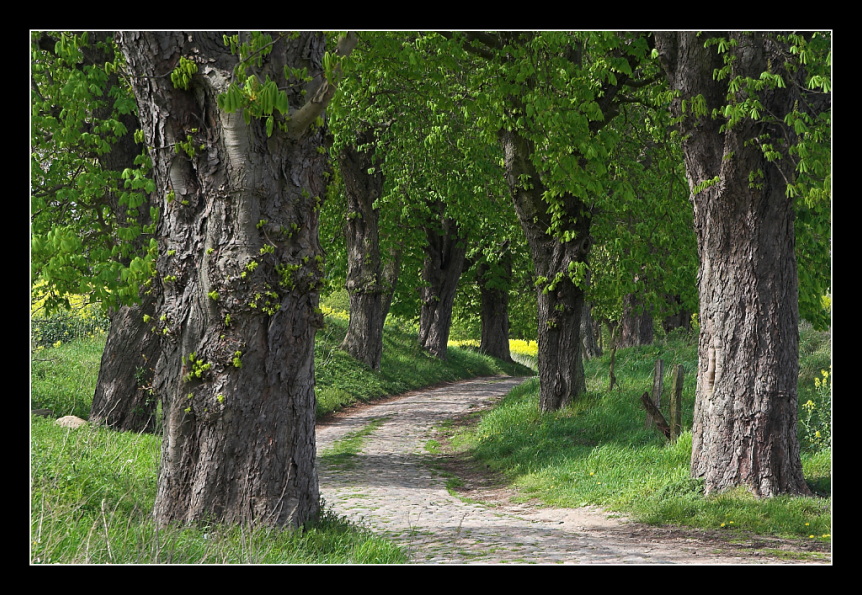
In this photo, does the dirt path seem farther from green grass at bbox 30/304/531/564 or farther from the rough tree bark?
the rough tree bark

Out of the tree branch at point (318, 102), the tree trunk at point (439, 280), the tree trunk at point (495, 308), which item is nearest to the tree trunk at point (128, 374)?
the tree branch at point (318, 102)

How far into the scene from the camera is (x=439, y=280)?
95.7 feet

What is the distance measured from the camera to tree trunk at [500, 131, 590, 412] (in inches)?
566

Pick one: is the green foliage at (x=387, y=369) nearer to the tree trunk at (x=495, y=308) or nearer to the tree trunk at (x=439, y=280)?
the tree trunk at (x=439, y=280)

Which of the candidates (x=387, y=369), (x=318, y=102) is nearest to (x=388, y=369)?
(x=387, y=369)

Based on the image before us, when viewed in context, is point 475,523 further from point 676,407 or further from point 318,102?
point 318,102

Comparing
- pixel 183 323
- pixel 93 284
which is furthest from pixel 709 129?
pixel 93 284

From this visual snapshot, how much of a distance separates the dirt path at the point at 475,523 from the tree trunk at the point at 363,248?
713 centimetres

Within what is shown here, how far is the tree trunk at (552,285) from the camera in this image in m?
14.4

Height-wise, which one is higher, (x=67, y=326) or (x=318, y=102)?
(x=318, y=102)

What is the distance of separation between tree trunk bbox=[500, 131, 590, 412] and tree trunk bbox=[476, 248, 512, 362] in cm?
1668

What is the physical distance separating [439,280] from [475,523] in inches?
818

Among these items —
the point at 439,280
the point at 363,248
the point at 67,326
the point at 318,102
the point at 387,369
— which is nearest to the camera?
the point at 318,102

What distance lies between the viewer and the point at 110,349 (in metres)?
12.2
